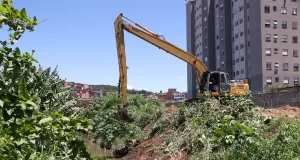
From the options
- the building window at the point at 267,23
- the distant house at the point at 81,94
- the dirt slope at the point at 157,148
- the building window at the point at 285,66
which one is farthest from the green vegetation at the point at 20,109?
the building window at the point at 285,66

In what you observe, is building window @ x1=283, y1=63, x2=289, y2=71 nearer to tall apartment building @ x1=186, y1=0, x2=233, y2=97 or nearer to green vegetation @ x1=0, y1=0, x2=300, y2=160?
tall apartment building @ x1=186, y1=0, x2=233, y2=97

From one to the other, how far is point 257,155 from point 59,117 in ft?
24.0

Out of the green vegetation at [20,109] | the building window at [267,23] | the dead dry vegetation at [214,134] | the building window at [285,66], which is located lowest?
the dead dry vegetation at [214,134]

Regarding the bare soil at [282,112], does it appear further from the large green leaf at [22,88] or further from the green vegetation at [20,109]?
the large green leaf at [22,88]

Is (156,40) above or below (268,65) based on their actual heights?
below

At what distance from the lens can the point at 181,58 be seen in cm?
2511

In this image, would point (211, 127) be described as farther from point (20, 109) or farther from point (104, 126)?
point (104, 126)

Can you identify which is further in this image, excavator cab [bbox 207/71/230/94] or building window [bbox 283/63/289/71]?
building window [bbox 283/63/289/71]

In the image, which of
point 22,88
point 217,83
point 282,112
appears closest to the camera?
point 22,88

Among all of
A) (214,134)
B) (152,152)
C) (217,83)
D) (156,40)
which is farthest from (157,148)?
(156,40)

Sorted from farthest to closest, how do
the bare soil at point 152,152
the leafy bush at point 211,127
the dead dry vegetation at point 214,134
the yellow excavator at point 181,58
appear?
1. the yellow excavator at point 181,58
2. the bare soil at point 152,152
3. the leafy bush at point 211,127
4. the dead dry vegetation at point 214,134

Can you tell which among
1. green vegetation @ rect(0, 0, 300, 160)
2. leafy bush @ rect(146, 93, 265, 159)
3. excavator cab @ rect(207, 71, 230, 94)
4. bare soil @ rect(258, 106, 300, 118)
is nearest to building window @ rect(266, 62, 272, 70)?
green vegetation @ rect(0, 0, 300, 160)

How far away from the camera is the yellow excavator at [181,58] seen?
76.7ft

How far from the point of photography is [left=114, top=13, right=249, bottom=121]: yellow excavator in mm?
23391
